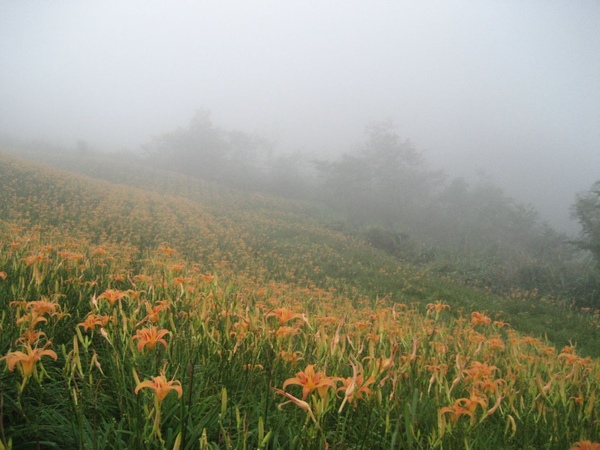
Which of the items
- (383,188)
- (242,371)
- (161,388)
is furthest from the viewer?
(383,188)

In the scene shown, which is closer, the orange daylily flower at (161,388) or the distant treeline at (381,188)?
the orange daylily flower at (161,388)

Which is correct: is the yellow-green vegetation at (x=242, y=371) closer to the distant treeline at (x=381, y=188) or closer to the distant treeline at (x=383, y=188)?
the distant treeline at (x=381, y=188)

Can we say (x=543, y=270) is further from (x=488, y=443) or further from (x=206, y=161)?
(x=206, y=161)

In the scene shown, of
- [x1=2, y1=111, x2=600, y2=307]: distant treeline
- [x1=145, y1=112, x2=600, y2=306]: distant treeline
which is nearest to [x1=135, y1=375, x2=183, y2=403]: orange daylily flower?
[x1=2, y1=111, x2=600, y2=307]: distant treeline

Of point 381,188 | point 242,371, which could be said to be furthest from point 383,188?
point 242,371

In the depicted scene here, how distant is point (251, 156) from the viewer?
5331 cm

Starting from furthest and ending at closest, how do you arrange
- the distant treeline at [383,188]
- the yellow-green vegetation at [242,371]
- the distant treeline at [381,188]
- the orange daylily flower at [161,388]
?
the distant treeline at [383,188] → the distant treeline at [381,188] → the yellow-green vegetation at [242,371] → the orange daylily flower at [161,388]

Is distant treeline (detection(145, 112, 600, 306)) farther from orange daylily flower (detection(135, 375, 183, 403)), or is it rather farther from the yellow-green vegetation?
orange daylily flower (detection(135, 375, 183, 403))

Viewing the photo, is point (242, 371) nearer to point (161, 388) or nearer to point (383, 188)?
point (161, 388)

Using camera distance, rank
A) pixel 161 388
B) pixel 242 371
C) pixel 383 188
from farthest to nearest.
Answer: pixel 383 188 < pixel 242 371 < pixel 161 388

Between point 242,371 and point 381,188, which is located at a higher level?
point 381,188

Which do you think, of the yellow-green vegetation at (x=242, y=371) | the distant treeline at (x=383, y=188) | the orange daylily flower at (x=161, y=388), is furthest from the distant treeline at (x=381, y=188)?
the orange daylily flower at (x=161, y=388)

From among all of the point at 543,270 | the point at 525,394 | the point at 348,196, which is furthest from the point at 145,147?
the point at 525,394

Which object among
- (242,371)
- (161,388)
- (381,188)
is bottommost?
(242,371)
